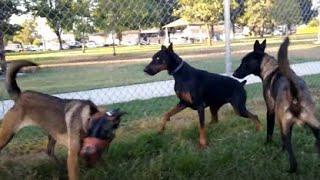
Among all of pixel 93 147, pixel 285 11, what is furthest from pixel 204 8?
pixel 93 147

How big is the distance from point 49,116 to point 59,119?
4.3 inches

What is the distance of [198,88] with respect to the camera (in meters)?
6.15

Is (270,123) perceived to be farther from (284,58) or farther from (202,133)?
(284,58)

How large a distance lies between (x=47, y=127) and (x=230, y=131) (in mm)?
2748

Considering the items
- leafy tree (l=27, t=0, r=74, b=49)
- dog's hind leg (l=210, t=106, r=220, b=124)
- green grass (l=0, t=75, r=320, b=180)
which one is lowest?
green grass (l=0, t=75, r=320, b=180)

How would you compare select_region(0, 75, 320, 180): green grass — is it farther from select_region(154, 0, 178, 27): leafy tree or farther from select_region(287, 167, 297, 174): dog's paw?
select_region(154, 0, 178, 27): leafy tree

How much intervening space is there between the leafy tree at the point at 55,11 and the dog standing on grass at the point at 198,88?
1.44 meters

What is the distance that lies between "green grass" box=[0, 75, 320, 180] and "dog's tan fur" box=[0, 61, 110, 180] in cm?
46

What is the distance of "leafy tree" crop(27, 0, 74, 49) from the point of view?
648 centimetres

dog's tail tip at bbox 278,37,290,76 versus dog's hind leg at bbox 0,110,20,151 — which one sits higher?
dog's tail tip at bbox 278,37,290,76

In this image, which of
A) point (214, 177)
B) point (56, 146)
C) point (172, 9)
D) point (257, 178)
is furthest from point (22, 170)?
point (172, 9)

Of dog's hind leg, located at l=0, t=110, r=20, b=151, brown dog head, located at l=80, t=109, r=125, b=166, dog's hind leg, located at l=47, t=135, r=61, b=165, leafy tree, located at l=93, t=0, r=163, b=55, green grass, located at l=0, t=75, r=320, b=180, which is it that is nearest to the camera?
brown dog head, located at l=80, t=109, r=125, b=166

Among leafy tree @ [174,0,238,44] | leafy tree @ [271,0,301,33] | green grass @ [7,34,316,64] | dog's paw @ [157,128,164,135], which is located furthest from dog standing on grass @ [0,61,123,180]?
green grass @ [7,34,316,64]

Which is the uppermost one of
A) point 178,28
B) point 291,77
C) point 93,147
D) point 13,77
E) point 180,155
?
point 178,28
